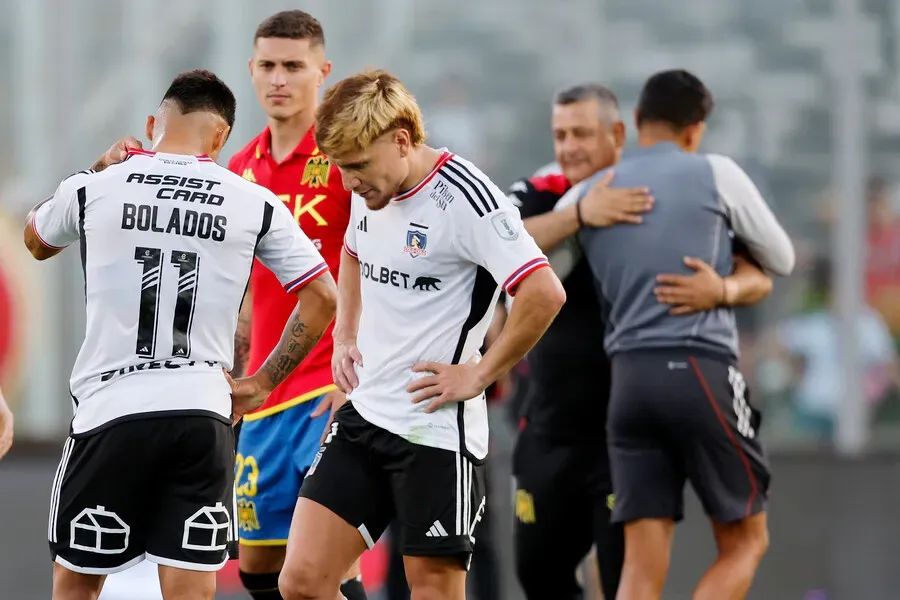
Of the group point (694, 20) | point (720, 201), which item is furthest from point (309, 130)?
point (694, 20)

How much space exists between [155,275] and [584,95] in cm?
235

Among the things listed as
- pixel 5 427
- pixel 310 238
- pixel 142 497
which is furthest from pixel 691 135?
pixel 5 427

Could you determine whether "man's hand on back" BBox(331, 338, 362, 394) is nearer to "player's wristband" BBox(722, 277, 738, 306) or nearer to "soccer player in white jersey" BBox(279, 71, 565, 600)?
"soccer player in white jersey" BBox(279, 71, 565, 600)

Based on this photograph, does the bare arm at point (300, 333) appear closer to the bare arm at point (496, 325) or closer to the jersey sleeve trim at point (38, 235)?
the jersey sleeve trim at point (38, 235)

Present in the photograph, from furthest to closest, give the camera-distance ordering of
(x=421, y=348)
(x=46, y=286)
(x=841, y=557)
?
(x=46, y=286)
(x=841, y=557)
(x=421, y=348)

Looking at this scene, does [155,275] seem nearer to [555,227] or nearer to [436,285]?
[436,285]

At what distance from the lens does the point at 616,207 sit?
5.46 metres

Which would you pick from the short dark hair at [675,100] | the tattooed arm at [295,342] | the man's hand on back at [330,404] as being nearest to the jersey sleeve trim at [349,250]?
the tattooed arm at [295,342]

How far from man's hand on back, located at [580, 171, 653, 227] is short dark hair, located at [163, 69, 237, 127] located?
5.49ft

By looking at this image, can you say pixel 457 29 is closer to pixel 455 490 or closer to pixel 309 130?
pixel 309 130

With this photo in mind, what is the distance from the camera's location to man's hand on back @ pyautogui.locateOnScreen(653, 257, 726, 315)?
5375 mm

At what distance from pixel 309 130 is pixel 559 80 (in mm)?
4658

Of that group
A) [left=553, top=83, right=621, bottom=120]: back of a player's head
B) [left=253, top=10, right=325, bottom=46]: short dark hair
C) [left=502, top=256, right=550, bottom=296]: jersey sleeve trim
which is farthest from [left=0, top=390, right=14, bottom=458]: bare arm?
[left=553, top=83, right=621, bottom=120]: back of a player's head

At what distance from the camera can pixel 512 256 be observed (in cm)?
425
